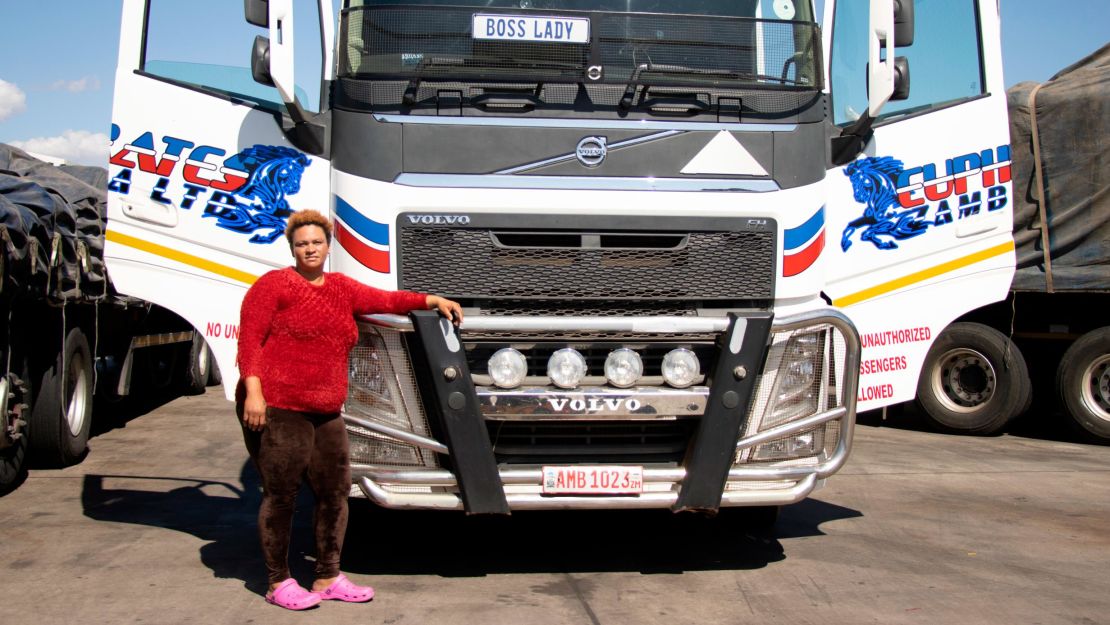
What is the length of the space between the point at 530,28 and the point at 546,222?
92 centimetres

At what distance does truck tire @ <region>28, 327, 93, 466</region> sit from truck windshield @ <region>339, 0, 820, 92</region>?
4.28 metres

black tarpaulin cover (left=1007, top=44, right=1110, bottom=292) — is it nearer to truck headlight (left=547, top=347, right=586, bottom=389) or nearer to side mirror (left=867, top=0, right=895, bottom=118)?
side mirror (left=867, top=0, right=895, bottom=118)

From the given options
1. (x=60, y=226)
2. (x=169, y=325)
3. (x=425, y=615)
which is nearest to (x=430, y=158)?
(x=425, y=615)

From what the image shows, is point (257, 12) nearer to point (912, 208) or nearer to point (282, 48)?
point (282, 48)

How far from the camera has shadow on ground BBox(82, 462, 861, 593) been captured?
6.18 m

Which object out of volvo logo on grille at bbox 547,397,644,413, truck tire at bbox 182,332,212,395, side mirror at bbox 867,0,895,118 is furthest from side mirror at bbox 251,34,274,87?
truck tire at bbox 182,332,212,395

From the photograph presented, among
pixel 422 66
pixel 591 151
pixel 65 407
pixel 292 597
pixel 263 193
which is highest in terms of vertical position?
pixel 422 66

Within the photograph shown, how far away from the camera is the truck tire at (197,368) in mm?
14883

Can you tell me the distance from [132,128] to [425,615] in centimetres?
276

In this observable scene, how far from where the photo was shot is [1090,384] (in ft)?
36.7

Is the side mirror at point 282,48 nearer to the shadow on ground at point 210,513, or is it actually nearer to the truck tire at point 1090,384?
A: the shadow on ground at point 210,513

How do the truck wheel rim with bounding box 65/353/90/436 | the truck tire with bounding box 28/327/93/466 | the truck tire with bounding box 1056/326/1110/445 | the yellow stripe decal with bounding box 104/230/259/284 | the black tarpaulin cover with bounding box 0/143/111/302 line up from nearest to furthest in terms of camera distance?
1. the yellow stripe decal with bounding box 104/230/259/284
2. the black tarpaulin cover with bounding box 0/143/111/302
3. the truck tire with bounding box 28/327/93/466
4. the truck wheel rim with bounding box 65/353/90/436
5. the truck tire with bounding box 1056/326/1110/445

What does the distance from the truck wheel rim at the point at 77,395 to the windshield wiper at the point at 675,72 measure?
18.2 ft

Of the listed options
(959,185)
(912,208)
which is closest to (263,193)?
(912,208)
